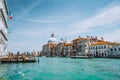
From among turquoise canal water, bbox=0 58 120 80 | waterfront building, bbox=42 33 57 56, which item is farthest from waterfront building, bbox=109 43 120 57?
turquoise canal water, bbox=0 58 120 80

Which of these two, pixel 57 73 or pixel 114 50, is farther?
pixel 114 50

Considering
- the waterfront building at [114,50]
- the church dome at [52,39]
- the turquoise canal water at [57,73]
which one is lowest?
the turquoise canal water at [57,73]

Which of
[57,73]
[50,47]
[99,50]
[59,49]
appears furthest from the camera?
[50,47]

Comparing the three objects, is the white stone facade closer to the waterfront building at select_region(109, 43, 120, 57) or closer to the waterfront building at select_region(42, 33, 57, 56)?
the waterfront building at select_region(109, 43, 120, 57)

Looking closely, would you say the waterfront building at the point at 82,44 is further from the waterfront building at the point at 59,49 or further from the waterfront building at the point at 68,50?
the waterfront building at the point at 59,49

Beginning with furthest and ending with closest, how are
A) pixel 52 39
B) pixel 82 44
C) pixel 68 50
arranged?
pixel 52 39 < pixel 68 50 < pixel 82 44

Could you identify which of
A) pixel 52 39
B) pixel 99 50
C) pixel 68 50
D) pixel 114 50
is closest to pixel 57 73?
pixel 114 50

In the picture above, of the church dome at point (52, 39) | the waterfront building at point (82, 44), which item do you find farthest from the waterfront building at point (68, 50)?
the church dome at point (52, 39)

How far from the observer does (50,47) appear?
422 ft

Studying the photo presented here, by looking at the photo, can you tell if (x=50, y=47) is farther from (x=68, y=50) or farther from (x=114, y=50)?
(x=114, y=50)

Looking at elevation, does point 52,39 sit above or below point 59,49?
above

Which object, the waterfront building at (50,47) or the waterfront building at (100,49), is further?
the waterfront building at (50,47)

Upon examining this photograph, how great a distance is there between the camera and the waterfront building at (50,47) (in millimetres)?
126756

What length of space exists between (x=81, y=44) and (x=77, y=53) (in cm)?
595
